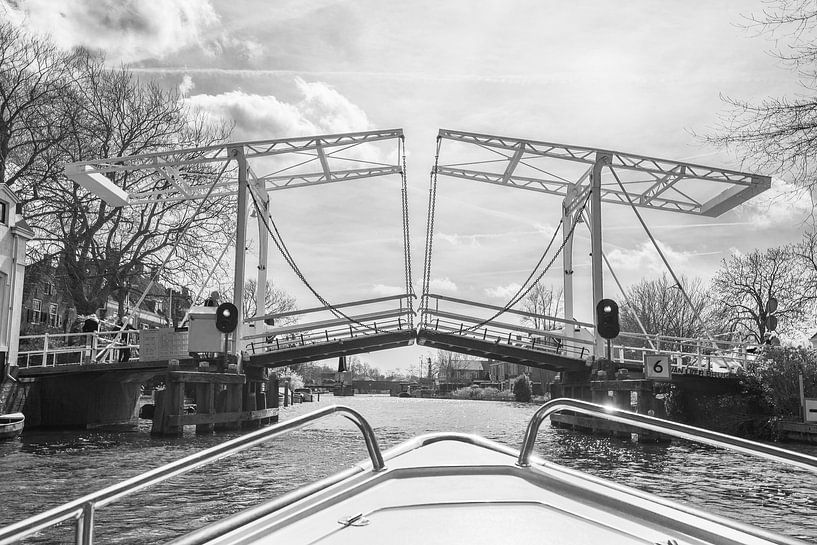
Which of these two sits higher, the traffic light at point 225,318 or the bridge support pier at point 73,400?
the traffic light at point 225,318

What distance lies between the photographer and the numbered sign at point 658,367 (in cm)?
1319

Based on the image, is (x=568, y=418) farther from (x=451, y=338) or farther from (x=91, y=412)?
(x=91, y=412)

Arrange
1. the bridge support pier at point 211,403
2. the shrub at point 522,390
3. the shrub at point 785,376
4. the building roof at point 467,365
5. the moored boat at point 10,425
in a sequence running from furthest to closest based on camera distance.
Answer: the building roof at point 467,365 < the shrub at point 522,390 < the shrub at point 785,376 < the bridge support pier at point 211,403 < the moored boat at point 10,425

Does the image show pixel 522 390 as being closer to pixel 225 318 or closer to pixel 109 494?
pixel 225 318

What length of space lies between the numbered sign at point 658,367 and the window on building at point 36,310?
33642 millimetres

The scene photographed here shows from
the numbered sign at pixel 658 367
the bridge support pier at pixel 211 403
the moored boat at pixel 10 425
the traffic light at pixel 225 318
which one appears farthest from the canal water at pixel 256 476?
the traffic light at pixel 225 318

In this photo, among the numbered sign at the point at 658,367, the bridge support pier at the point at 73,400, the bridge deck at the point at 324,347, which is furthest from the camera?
the bridge deck at the point at 324,347

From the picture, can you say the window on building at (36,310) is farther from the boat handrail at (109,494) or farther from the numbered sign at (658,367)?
the boat handrail at (109,494)

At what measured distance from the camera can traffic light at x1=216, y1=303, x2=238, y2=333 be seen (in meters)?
14.2

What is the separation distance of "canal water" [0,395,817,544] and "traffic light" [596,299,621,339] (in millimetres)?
2055

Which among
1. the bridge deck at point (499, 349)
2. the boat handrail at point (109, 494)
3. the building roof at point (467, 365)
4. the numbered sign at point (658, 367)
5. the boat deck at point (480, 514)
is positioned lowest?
the boat deck at point (480, 514)

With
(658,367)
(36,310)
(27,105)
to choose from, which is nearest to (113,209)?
(27,105)

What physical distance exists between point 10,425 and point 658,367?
11091 mm

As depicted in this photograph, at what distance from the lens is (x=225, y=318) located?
1428 centimetres
